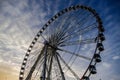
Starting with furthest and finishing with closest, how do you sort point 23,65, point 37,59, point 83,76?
point 23,65, point 37,59, point 83,76

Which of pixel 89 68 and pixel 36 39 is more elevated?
pixel 36 39

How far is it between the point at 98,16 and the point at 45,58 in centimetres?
871

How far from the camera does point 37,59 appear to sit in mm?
28438

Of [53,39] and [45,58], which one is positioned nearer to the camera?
[45,58]

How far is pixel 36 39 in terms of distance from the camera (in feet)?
109

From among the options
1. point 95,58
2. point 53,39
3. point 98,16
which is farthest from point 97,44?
point 53,39

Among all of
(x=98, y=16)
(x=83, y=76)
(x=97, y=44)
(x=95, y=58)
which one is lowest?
(x=83, y=76)

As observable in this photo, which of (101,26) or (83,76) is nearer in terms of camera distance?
(83,76)

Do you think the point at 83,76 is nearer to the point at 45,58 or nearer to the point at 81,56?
the point at 81,56

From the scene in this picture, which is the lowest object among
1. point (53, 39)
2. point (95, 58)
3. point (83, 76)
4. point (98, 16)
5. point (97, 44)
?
point (83, 76)

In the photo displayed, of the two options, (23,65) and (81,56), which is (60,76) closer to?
(81,56)

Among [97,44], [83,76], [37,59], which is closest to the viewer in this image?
[83,76]

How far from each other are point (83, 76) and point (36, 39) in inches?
443

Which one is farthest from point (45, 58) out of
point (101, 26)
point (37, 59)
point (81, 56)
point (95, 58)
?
point (101, 26)
